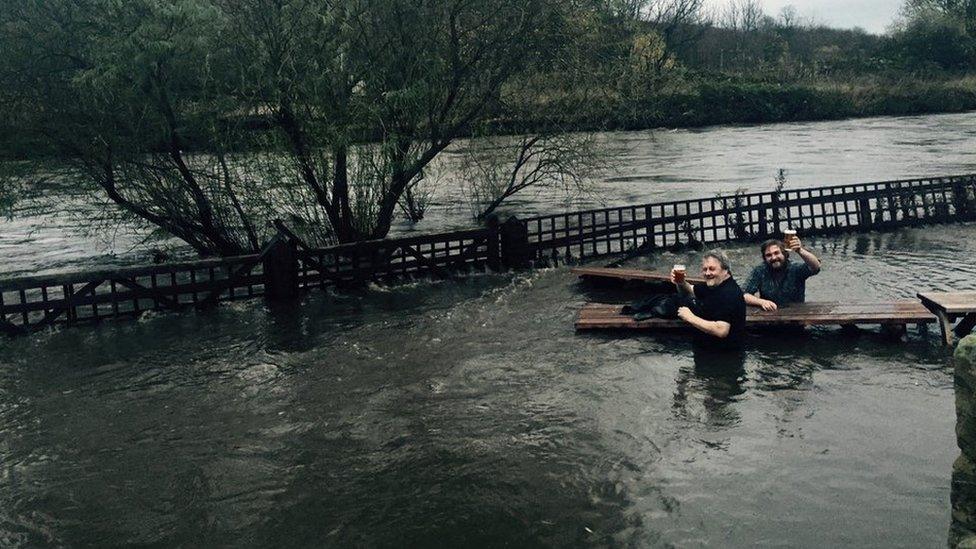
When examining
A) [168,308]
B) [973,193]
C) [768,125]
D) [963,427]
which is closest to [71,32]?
[168,308]

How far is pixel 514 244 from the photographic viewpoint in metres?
17.7

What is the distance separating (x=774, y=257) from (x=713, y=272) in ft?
5.34

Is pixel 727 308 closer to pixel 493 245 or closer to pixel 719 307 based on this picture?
pixel 719 307

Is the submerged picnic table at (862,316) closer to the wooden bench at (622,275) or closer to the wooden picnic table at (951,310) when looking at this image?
the wooden picnic table at (951,310)

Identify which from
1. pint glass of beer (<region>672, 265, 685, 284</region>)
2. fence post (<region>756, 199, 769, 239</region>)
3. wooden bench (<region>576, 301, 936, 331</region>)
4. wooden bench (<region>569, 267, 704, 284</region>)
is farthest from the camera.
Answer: fence post (<region>756, 199, 769, 239</region>)

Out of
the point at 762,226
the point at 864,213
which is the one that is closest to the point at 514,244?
the point at 762,226

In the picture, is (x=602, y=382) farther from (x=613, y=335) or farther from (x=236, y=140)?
(x=236, y=140)

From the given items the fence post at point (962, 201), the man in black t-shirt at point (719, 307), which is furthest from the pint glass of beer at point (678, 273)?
the fence post at point (962, 201)

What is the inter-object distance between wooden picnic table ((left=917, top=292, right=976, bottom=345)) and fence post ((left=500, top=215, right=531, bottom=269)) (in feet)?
25.8

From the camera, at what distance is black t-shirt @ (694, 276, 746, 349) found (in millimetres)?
10852

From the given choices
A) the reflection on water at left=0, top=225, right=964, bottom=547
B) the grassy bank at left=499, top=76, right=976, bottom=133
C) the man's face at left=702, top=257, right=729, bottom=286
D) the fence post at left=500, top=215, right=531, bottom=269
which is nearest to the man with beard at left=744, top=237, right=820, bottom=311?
the reflection on water at left=0, top=225, right=964, bottom=547

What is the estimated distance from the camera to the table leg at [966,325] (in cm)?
1126

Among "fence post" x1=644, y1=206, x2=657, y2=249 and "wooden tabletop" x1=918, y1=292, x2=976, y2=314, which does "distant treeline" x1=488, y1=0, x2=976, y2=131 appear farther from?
"wooden tabletop" x1=918, y1=292, x2=976, y2=314

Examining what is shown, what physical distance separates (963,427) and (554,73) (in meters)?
15.8
